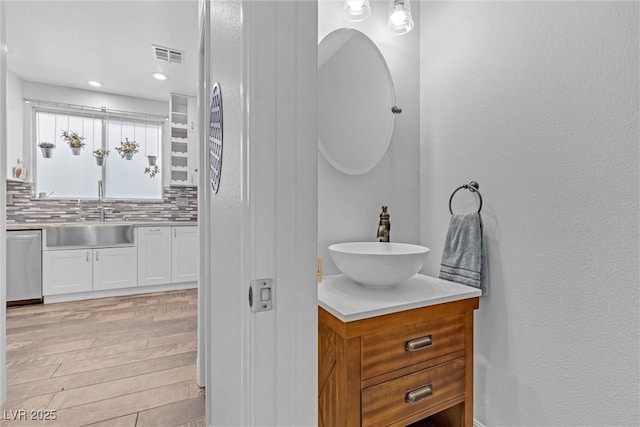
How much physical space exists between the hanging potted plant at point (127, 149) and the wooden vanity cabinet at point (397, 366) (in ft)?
14.1

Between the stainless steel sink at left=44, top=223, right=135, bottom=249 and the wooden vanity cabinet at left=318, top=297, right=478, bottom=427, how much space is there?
141 inches

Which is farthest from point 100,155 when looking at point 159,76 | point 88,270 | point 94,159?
point 88,270

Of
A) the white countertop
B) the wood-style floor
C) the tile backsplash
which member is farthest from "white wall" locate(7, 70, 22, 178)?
the white countertop

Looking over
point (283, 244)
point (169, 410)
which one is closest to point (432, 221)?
point (283, 244)

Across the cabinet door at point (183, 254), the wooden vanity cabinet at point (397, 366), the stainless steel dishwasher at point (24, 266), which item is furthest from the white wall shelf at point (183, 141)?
the wooden vanity cabinet at point (397, 366)

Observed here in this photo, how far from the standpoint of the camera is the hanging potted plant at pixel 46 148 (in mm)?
3808

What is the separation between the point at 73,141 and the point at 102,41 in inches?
67.6

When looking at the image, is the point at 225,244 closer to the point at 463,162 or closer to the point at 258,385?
the point at 258,385

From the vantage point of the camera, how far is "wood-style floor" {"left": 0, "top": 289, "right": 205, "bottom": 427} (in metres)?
1.59

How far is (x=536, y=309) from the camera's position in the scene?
3.90 ft

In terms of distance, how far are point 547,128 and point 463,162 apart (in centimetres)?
37

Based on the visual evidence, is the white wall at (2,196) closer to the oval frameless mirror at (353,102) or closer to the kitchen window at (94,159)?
the oval frameless mirror at (353,102)

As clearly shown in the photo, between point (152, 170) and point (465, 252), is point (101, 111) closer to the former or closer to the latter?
point (152, 170)

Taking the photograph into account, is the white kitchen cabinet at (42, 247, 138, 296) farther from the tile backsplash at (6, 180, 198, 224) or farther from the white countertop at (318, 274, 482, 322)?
the white countertop at (318, 274, 482, 322)
